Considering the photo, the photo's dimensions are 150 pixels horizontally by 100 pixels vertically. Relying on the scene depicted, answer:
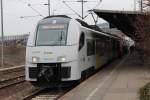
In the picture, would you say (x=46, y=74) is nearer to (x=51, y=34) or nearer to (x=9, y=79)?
(x=51, y=34)

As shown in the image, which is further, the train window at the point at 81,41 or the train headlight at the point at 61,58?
the train window at the point at 81,41

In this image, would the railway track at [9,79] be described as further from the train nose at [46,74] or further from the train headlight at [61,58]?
the train headlight at [61,58]

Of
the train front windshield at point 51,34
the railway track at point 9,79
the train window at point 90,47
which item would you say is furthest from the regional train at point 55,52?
the railway track at point 9,79

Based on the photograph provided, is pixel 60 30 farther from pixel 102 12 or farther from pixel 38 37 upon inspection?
pixel 102 12

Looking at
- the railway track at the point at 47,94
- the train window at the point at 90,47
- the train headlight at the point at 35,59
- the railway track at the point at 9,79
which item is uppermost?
the train window at the point at 90,47

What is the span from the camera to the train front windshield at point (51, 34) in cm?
2020

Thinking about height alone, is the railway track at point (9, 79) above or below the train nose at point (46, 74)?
below

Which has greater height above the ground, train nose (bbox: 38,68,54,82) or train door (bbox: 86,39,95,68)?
train door (bbox: 86,39,95,68)

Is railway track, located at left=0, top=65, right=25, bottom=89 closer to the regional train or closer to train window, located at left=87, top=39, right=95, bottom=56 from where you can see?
the regional train

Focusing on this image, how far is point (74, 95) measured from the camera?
17875 mm

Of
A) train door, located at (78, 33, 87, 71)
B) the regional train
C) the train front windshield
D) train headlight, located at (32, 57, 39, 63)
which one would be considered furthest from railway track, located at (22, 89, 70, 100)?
the train front windshield

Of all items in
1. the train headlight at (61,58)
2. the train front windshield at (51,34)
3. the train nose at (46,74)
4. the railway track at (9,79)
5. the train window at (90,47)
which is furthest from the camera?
the railway track at (9,79)

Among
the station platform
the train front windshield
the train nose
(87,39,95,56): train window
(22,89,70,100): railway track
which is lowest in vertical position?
(22,89,70,100): railway track

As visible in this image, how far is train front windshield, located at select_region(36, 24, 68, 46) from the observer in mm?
20203
